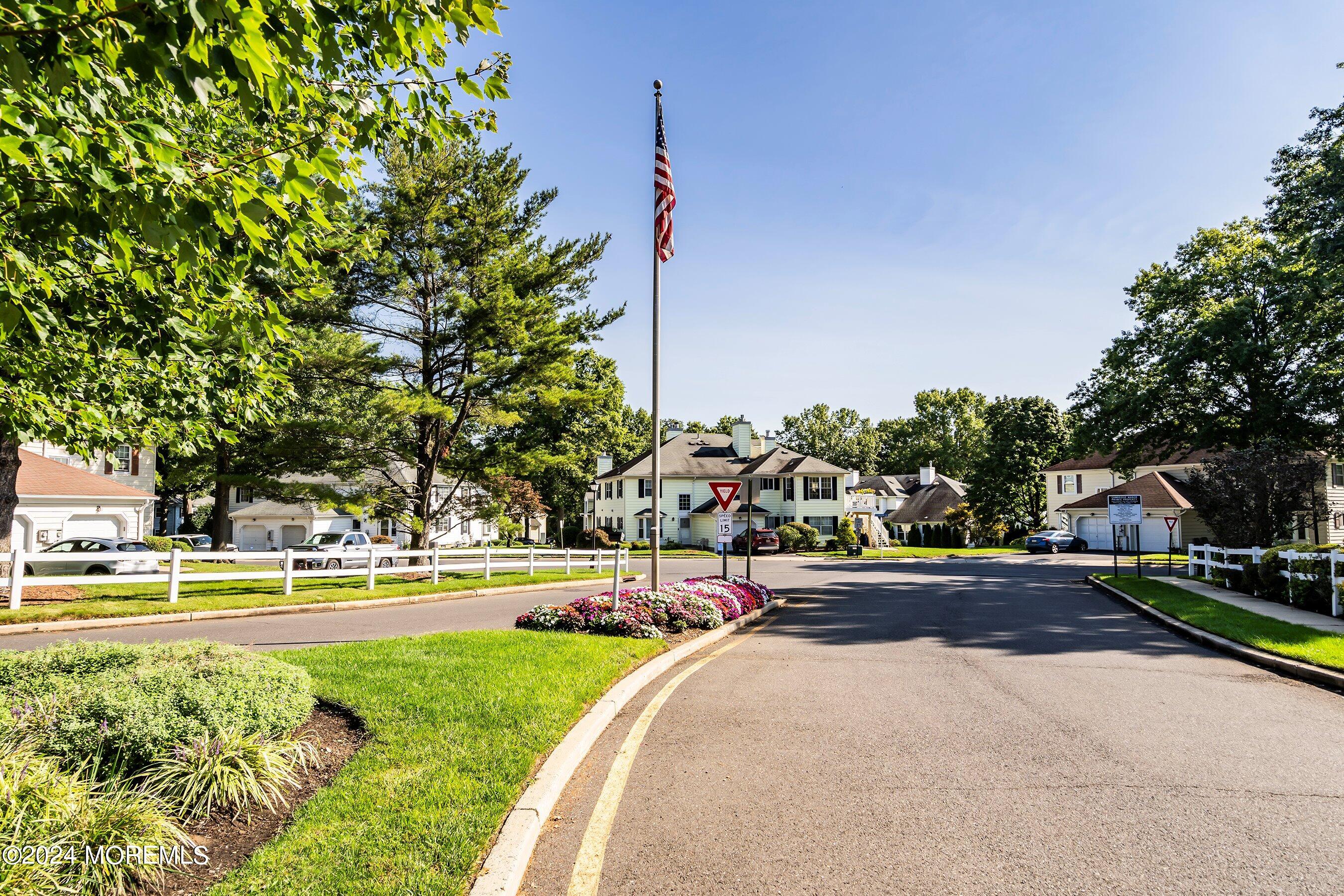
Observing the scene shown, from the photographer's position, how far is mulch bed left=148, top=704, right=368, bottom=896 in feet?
12.6

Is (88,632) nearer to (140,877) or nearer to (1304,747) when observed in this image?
(140,877)

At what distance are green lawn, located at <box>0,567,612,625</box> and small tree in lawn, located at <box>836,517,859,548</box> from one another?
97.8ft

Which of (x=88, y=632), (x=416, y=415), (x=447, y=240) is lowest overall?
(x=88, y=632)

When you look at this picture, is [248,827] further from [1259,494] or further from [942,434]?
[942,434]

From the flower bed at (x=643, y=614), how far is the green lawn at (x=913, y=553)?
109 feet

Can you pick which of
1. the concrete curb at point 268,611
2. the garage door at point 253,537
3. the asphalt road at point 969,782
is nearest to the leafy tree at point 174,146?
the asphalt road at point 969,782

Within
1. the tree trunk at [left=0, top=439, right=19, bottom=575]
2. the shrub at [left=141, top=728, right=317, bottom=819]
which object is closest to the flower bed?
the shrub at [left=141, top=728, right=317, bottom=819]

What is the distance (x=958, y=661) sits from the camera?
10609 mm

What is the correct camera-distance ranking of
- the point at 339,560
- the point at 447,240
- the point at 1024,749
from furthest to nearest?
the point at 339,560 → the point at 447,240 → the point at 1024,749

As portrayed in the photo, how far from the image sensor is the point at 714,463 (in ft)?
201

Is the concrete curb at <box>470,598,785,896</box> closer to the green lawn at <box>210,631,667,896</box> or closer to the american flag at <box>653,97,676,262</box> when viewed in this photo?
the green lawn at <box>210,631,667,896</box>

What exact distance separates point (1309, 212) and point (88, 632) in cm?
3063

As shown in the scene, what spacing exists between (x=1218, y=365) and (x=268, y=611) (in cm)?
3374

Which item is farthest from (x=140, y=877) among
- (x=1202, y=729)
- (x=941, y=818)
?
(x=1202, y=729)
